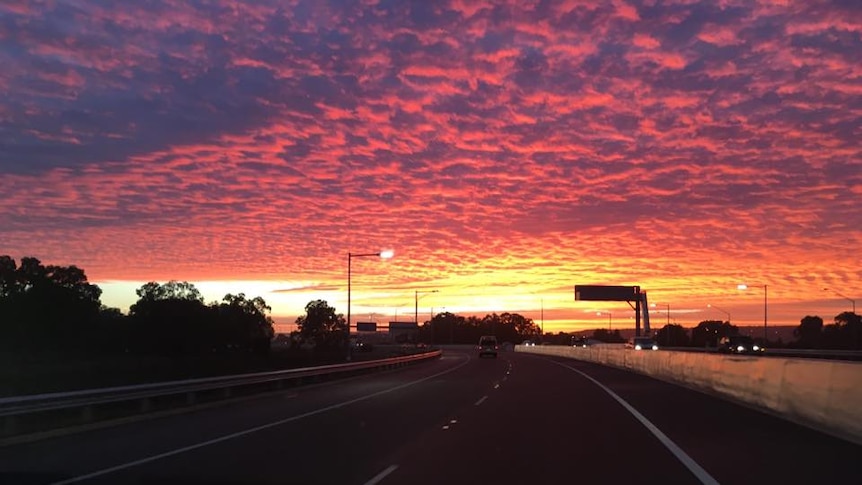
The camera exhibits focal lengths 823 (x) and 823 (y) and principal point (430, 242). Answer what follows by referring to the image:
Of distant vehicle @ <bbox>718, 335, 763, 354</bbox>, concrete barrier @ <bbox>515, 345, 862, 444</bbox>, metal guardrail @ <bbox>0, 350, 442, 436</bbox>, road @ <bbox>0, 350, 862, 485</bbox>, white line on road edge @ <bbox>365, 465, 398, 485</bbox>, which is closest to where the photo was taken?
white line on road edge @ <bbox>365, 465, 398, 485</bbox>

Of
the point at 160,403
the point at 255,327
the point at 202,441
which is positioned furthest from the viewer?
the point at 255,327

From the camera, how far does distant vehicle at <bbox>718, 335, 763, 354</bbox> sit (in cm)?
7425

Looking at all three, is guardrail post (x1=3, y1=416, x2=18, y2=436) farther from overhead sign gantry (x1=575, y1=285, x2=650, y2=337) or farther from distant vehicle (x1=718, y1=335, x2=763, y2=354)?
overhead sign gantry (x1=575, y1=285, x2=650, y2=337)

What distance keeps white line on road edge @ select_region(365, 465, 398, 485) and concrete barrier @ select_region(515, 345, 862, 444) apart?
27.6ft

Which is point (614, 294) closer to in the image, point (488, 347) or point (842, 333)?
point (488, 347)

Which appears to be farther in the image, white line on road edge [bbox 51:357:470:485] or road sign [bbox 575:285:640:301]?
road sign [bbox 575:285:640:301]

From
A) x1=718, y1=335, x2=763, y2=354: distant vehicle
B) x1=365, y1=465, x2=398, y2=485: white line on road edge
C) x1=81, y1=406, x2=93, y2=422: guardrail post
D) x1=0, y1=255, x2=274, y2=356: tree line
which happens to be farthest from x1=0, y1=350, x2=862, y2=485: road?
x1=0, y1=255, x2=274, y2=356: tree line

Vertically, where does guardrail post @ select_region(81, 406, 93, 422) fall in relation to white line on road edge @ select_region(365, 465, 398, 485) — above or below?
below

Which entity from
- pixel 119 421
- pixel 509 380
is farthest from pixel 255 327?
pixel 119 421

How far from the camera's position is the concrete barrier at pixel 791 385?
50.1 ft

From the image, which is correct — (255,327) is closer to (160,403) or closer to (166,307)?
(166,307)

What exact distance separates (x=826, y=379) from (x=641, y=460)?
628 cm

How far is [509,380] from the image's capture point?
1483 inches

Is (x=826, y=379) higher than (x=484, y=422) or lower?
higher
